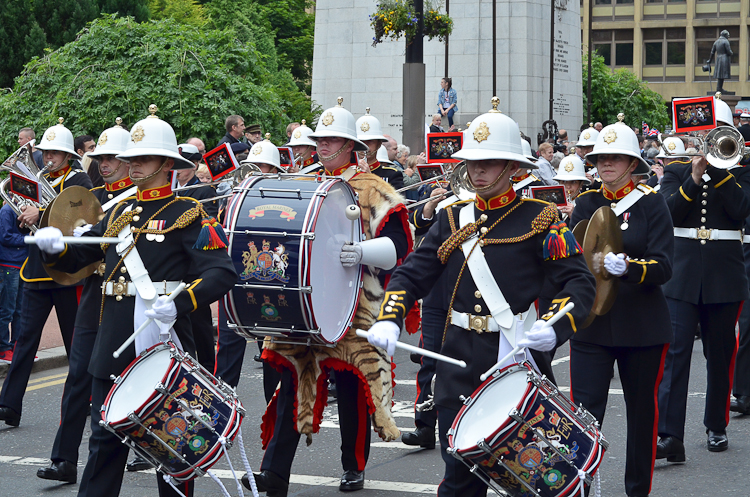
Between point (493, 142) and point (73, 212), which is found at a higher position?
point (493, 142)

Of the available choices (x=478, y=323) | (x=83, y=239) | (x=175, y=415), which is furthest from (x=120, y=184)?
(x=478, y=323)

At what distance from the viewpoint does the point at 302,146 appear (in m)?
8.91

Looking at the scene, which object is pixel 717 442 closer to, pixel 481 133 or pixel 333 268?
pixel 333 268

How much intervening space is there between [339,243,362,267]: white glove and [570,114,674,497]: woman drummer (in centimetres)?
132

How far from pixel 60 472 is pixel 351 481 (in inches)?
72.0

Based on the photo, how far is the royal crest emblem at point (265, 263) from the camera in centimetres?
561

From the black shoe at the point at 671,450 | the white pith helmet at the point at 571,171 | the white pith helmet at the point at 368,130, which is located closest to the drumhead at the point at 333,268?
the white pith helmet at the point at 368,130

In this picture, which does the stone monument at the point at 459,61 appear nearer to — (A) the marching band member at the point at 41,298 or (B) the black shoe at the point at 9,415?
(A) the marching band member at the point at 41,298

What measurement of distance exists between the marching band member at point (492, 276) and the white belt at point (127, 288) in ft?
3.98

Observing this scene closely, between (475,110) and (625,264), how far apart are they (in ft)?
71.0

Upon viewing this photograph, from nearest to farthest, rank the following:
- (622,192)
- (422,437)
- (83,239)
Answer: (83,239) < (622,192) < (422,437)

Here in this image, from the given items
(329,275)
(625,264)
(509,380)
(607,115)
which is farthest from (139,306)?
(607,115)

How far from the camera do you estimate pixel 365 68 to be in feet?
89.7

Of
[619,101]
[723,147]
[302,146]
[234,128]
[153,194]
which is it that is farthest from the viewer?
[619,101]
